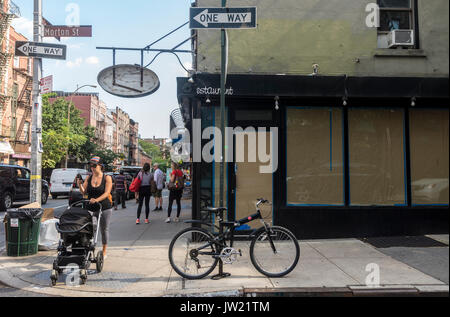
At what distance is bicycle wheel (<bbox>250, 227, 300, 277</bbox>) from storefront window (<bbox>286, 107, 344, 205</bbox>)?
2686 mm

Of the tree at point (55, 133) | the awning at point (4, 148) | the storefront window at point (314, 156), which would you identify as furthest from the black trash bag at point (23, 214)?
the tree at point (55, 133)

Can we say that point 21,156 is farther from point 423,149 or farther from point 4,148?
point 423,149

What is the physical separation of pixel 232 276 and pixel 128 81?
4.93 meters

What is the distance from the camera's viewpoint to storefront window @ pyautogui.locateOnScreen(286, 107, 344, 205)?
328 inches

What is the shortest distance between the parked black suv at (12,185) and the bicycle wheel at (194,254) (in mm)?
12842

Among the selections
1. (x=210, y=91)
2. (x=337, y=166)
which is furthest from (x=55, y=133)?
(x=337, y=166)

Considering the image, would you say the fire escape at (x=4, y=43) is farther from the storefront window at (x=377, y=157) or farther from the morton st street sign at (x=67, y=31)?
the storefront window at (x=377, y=157)

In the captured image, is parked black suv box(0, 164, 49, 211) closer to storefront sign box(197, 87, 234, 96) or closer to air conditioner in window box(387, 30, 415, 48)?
storefront sign box(197, 87, 234, 96)

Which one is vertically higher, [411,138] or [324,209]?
[411,138]

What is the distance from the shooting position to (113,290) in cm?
518

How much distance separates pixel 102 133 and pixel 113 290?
6907 cm

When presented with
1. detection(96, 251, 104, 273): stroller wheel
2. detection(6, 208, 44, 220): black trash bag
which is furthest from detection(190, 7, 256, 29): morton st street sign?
detection(6, 208, 44, 220): black trash bag

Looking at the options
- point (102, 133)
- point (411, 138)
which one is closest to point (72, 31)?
point (411, 138)
